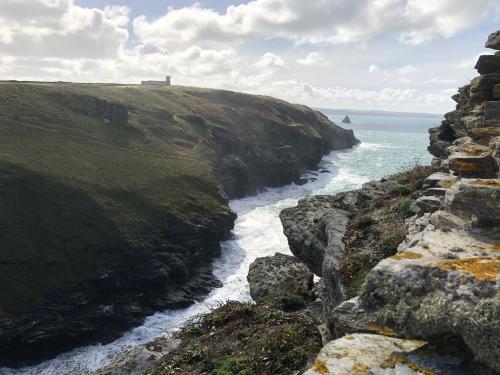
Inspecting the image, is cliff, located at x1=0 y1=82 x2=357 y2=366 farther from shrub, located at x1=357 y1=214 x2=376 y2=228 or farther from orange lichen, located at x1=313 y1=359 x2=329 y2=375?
orange lichen, located at x1=313 y1=359 x2=329 y2=375

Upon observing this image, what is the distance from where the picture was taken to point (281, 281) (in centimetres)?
2780

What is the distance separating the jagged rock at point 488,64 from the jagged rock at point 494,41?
2.37 feet

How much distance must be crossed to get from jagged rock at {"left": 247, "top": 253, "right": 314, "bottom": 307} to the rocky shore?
5.59ft

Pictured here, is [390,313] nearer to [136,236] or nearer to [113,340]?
[113,340]

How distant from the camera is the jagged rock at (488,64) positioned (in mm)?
18578

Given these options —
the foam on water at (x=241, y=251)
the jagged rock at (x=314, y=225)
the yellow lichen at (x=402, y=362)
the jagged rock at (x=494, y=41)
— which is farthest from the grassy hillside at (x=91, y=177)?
the jagged rock at (x=494, y=41)

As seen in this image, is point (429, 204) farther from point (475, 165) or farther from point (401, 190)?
point (401, 190)

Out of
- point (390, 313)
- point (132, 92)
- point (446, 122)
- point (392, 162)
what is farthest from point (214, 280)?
point (392, 162)

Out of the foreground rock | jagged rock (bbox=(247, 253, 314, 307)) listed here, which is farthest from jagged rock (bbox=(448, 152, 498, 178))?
jagged rock (bbox=(247, 253, 314, 307))

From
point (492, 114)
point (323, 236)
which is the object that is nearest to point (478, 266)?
point (492, 114)

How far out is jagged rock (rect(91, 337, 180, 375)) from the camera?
64.1 feet

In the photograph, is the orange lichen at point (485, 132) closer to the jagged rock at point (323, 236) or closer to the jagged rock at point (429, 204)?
the jagged rock at point (429, 204)

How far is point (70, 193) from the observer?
57.3m

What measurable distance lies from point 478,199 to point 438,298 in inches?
147
